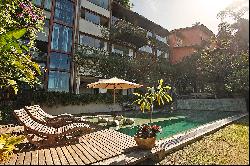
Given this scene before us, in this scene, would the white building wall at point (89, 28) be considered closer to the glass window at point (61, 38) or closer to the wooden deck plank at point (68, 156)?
the glass window at point (61, 38)

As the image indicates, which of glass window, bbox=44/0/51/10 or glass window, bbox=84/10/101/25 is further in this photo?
glass window, bbox=84/10/101/25

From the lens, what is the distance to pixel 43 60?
24719 mm

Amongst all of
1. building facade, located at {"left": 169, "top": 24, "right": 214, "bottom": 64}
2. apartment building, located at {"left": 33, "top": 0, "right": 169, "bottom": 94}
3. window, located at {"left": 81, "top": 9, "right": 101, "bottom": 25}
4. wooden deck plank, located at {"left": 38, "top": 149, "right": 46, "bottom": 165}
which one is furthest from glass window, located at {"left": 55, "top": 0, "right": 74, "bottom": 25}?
building facade, located at {"left": 169, "top": 24, "right": 214, "bottom": 64}

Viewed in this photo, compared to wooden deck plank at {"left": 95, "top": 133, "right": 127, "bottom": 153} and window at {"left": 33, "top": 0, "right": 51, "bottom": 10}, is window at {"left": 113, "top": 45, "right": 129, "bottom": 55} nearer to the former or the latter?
window at {"left": 33, "top": 0, "right": 51, "bottom": 10}

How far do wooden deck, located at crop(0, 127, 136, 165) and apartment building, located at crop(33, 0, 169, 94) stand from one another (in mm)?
17147

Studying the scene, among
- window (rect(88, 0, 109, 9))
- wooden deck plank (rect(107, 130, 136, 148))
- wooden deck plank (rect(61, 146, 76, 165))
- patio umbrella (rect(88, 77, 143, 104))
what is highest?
window (rect(88, 0, 109, 9))

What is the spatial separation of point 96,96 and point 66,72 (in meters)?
5.29

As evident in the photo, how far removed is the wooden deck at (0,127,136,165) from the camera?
6305 millimetres

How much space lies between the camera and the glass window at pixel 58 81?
81.4 feet

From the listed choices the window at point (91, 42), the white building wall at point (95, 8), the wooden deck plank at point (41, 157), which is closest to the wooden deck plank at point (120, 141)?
the wooden deck plank at point (41, 157)

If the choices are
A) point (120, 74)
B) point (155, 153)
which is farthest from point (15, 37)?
point (120, 74)

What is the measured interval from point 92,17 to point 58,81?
10.8m

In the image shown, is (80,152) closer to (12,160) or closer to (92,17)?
(12,160)

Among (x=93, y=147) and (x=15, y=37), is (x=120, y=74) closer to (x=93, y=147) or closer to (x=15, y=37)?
(x=93, y=147)
